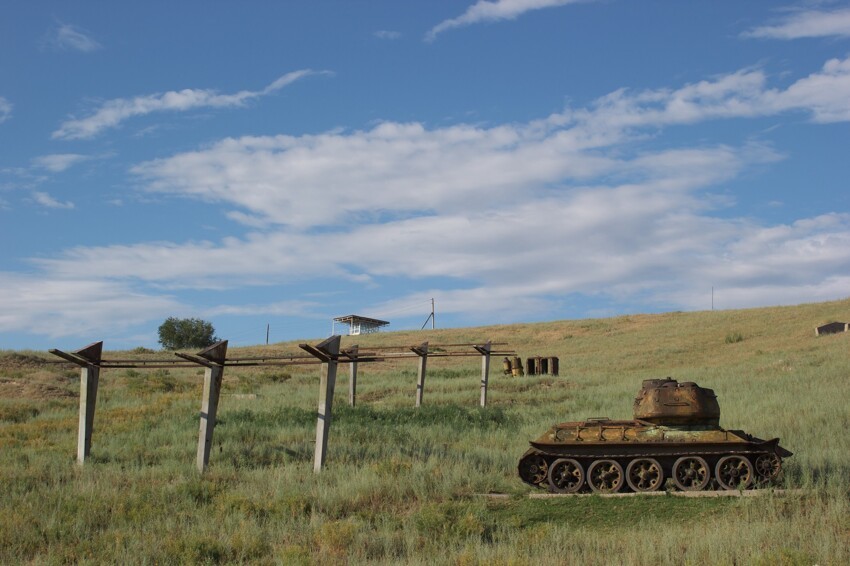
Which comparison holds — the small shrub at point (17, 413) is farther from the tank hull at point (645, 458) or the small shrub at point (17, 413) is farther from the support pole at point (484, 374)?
the tank hull at point (645, 458)

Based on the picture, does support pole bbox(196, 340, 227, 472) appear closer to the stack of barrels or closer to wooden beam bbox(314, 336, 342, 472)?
wooden beam bbox(314, 336, 342, 472)

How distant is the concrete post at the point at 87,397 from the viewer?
19.8 meters

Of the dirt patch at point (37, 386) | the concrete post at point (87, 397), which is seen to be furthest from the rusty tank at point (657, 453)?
the dirt patch at point (37, 386)

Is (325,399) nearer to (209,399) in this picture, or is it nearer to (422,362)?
(209,399)

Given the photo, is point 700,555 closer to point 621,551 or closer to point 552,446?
point 621,551

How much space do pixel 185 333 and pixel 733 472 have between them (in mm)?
71425

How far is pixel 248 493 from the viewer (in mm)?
15469

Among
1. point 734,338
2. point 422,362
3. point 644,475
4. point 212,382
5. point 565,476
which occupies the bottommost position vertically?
point 565,476

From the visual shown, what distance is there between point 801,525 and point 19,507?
1292cm

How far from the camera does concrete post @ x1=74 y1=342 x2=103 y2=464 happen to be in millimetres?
19844

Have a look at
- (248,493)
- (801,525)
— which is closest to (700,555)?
(801,525)

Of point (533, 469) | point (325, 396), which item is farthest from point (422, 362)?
point (533, 469)

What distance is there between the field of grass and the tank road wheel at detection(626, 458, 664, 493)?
609 millimetres

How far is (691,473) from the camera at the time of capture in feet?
50.2
